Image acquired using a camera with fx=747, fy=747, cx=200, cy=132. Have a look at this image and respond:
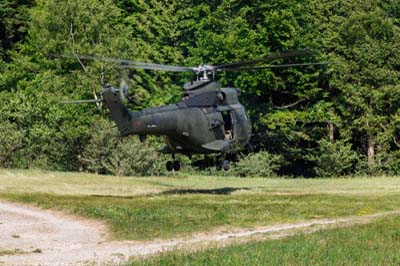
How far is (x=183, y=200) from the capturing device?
29.5 meters

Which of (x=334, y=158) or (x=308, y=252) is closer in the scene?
(x=308, y=252)

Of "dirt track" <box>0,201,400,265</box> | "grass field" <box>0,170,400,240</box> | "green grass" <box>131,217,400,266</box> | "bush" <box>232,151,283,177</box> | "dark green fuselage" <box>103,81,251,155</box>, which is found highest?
"dark green fuselage" <box>103,81,251,155</box>

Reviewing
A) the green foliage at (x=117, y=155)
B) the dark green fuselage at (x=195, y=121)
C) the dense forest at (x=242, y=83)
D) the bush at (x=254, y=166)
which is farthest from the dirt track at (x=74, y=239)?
the bush at (x=254, y=166)

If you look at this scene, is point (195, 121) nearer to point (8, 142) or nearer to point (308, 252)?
point (308, 252)

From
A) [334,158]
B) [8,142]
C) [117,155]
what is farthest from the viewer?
[334,158]

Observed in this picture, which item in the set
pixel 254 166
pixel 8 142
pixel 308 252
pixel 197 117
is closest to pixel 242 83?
pixel 254 166

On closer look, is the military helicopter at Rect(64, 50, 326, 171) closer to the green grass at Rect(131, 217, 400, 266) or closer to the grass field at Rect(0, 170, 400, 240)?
the grass field at Rect(0, 170, 400, 240)

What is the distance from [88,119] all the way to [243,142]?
23332mm

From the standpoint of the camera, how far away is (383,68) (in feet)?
193

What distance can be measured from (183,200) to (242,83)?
30766mm

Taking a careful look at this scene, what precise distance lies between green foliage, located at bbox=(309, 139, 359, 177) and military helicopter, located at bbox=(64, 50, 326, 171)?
2690 centimetres

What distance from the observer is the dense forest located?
51969 millimetres

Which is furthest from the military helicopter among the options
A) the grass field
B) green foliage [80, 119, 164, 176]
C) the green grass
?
green foliage [80, 119, 164, 176]

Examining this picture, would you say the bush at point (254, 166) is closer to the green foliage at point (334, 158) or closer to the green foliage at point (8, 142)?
the green foliage at point (334, 158)
